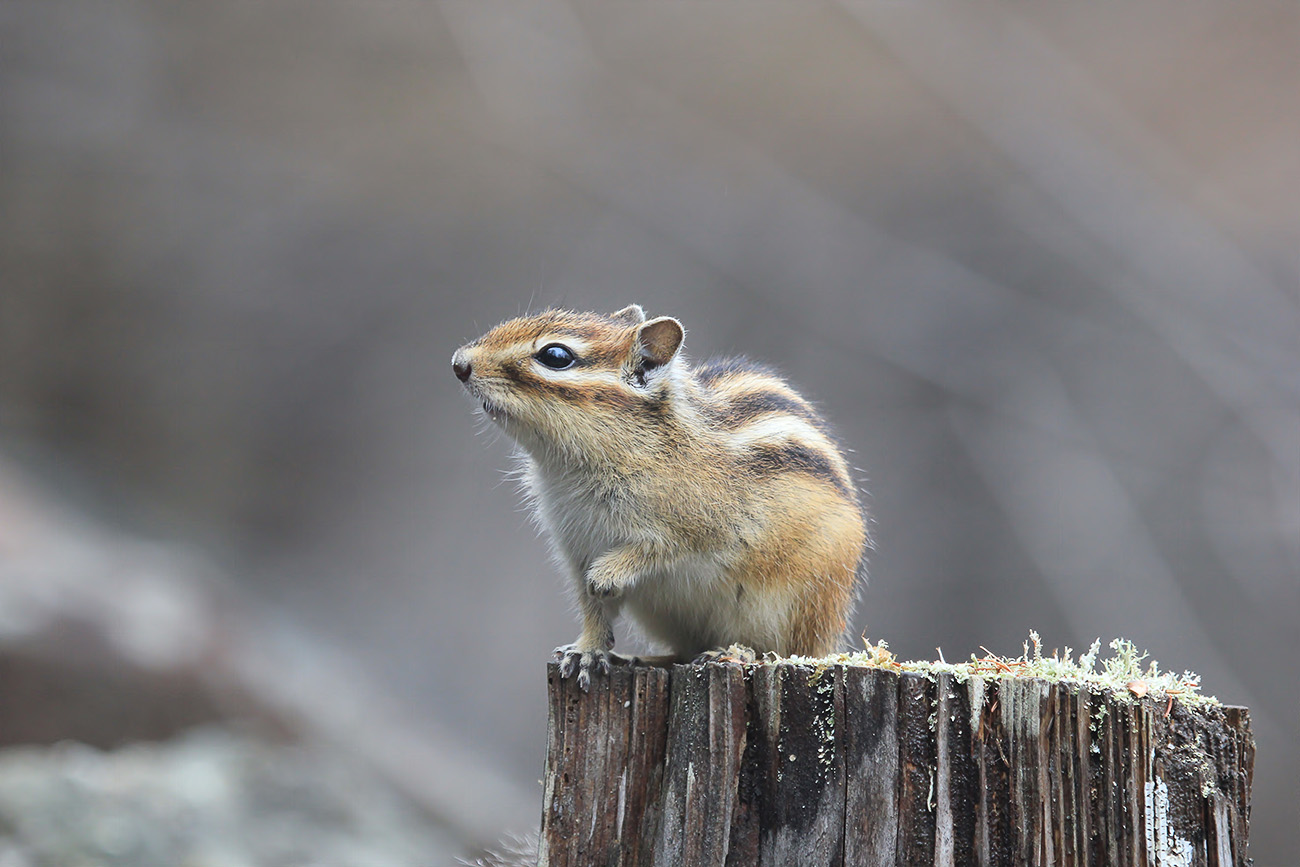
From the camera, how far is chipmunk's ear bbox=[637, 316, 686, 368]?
3631mm

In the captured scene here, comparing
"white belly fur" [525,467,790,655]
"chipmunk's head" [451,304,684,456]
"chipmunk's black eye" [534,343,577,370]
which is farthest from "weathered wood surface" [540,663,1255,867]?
"chipmunk's black eye" [534,343,577,370]

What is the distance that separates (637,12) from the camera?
9.41 meters

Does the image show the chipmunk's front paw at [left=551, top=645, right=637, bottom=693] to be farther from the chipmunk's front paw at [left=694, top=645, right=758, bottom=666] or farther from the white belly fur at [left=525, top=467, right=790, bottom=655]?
the white belly fur at [left=525, top=467, right=790, bottom=655]

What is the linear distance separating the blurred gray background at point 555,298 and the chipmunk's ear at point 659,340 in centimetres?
483

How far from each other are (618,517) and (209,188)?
21.7ft

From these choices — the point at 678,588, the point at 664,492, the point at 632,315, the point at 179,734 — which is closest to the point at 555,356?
the point at 664,492

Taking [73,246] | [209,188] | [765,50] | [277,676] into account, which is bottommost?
[277,676]

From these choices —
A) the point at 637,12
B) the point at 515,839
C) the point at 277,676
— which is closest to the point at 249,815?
the point at 277,676

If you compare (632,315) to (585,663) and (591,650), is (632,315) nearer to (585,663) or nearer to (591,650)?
(591,650)

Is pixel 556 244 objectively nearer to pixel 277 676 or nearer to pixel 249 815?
pixel 277 676

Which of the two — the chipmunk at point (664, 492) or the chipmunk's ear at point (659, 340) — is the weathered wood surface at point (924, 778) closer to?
the chipmunk at point (664, 492)

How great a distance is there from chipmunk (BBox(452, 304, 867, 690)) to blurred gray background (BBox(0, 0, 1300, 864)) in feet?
15.6

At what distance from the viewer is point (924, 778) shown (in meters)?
2.39

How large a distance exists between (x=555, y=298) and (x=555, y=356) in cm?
461
